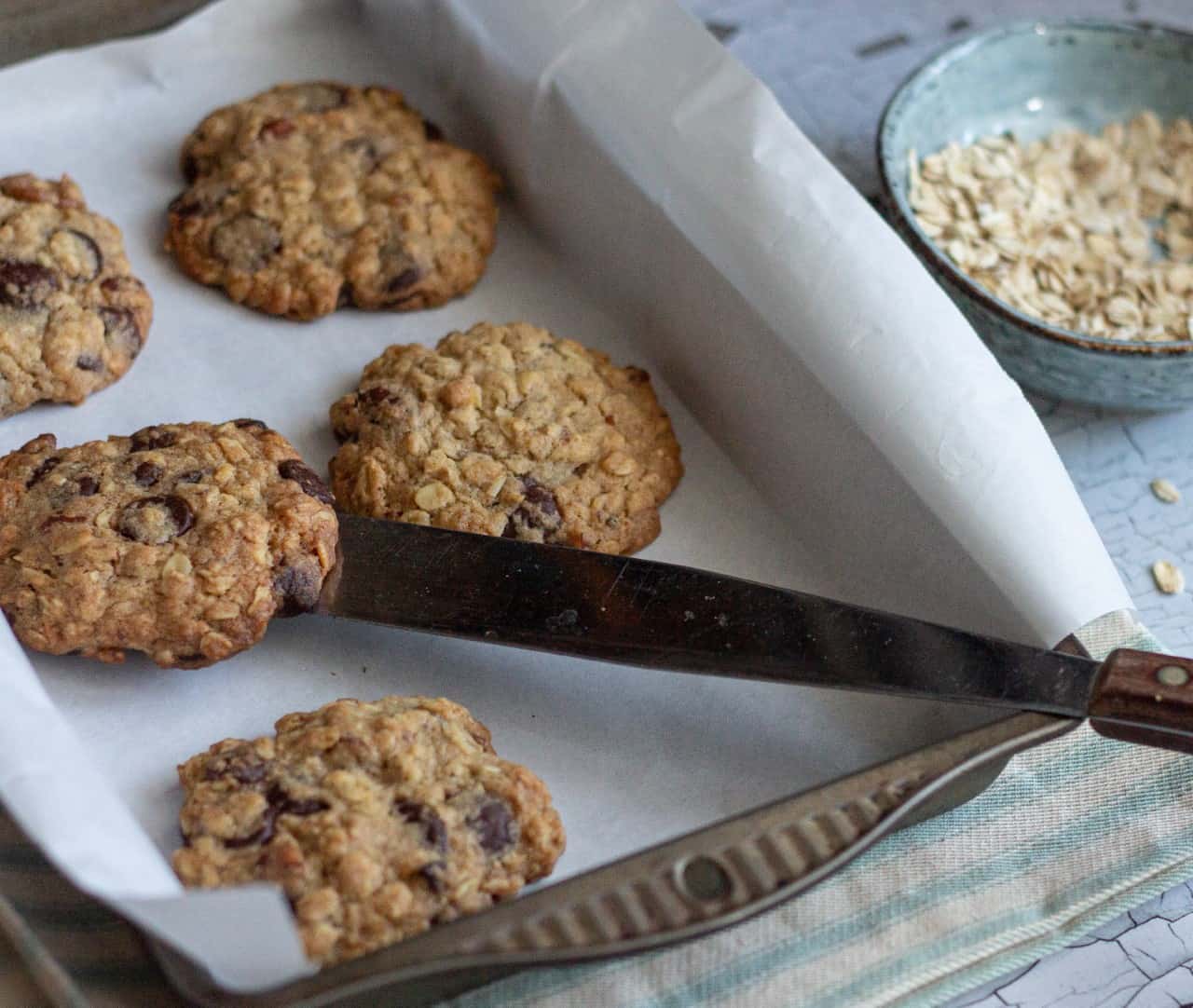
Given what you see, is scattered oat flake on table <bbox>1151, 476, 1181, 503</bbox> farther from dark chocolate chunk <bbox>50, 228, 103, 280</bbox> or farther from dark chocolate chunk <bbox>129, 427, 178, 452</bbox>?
dark chocolate chunk <bbox>50, 228, 103, 280</bbox>

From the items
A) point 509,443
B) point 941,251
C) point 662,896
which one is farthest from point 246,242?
point 662,896

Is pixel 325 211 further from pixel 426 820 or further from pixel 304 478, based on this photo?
pixel 426 820

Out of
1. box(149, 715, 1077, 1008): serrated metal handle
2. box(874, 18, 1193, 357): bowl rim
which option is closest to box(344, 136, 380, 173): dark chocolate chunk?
box(874, 18, 1193, 357): bowl rim

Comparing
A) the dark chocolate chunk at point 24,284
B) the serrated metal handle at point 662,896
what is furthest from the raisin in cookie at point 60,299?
the serrated metal handle at point 662,896

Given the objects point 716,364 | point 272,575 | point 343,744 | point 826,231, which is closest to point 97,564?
point 272,575

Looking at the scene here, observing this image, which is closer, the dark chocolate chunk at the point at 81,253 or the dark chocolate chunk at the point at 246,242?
the dark chocolate chunk at the point at 81,253

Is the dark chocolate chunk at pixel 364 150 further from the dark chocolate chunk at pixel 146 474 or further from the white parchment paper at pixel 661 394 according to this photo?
the dark chocolate chunk at pixel 146 474
